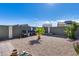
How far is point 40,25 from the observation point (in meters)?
4.81

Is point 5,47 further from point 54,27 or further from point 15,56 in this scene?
point 54,27

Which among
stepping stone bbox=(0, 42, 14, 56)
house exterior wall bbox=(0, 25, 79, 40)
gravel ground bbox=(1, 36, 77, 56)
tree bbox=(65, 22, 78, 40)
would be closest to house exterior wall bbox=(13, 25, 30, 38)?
house exterior wall bbox=(0, 25, 79, 40)

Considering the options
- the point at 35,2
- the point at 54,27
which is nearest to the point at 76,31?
the point at 54,27

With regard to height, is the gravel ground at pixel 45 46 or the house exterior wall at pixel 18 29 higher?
the house exterior wall at pixel 18 29

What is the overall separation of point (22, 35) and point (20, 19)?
43 cm

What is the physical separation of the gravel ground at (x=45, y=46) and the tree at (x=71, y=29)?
0.50ft

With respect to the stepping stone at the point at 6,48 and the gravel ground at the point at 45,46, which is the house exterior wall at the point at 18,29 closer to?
the gravel ground at the point at 45,46

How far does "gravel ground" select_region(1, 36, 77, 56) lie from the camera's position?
16.1 feet

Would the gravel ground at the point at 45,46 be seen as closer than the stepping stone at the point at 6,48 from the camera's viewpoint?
No

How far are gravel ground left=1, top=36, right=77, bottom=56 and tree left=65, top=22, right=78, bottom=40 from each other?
153 mm

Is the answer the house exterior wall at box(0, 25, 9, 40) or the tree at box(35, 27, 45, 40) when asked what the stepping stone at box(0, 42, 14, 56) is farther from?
the tree at box(35, 27, 45, 40)

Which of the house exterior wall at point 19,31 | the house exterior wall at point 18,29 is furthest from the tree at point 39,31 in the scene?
the house exterior wall at point 18,29

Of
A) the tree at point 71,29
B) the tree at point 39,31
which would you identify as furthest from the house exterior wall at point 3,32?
the tree at point 71,29

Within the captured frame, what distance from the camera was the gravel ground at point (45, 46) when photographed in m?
4.92
